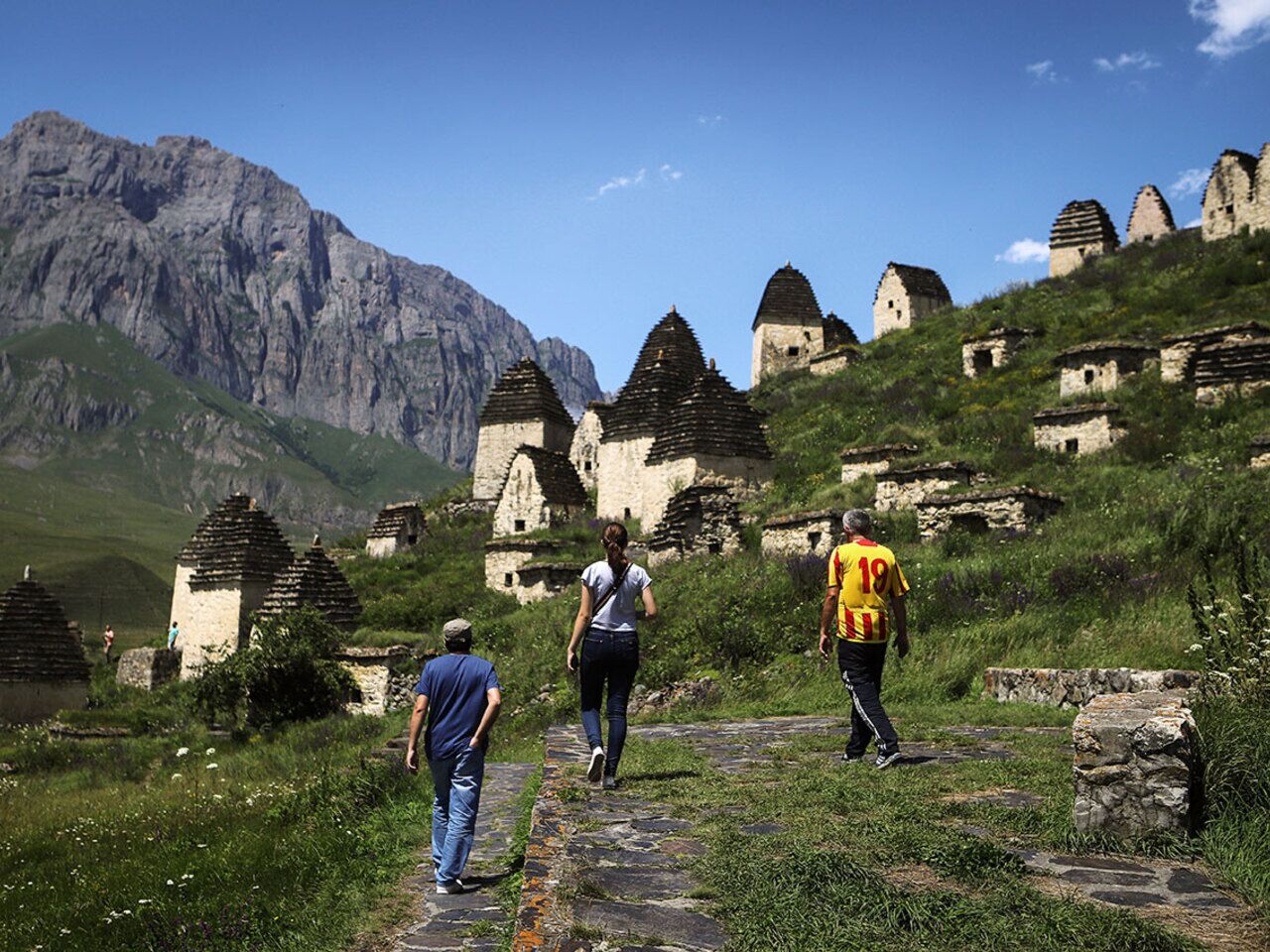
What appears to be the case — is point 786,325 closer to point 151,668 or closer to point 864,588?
point 151,668

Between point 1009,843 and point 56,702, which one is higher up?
point 1009,843

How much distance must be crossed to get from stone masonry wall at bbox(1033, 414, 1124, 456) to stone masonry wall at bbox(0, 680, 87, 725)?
82.8 ft

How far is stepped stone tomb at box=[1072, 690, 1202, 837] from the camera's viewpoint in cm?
567

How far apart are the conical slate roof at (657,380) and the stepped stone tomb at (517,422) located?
231 inches

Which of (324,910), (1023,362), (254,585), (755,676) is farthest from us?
(1023,362)

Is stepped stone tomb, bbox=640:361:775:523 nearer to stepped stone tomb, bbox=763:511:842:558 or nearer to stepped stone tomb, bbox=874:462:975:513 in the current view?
stepped stone tomb, bbox=874:462:975:513

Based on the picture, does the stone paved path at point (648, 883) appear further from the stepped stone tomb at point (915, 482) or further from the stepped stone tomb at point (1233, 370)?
Answer: the stepped stone tomb at point (1233, 370)

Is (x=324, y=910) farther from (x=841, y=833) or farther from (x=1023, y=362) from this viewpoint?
(x=1023, y=362)

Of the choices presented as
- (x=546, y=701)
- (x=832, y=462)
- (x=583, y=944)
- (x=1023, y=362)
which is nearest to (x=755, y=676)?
(x=546, y=701)

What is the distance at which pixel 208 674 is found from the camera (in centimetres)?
2447

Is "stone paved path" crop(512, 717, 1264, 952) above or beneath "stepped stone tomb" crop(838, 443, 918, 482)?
beneath

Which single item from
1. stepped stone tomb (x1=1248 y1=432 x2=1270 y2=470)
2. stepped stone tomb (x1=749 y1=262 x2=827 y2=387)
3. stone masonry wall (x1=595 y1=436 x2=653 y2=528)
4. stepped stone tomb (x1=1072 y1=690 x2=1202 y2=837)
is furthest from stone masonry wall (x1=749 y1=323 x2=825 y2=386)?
stepped stone tomb (x1=1072 y1=690 x2=1202 y2=837)

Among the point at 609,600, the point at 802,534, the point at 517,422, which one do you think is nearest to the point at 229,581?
the point at 517,422

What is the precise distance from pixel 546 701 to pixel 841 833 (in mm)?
12713
